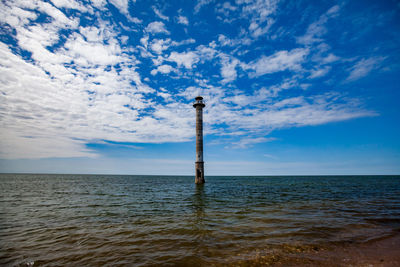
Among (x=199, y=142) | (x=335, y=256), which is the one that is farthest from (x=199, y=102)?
(x=335, y=256)

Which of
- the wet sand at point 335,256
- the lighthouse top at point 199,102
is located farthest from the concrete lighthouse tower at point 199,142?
the wet sand at point 335,256

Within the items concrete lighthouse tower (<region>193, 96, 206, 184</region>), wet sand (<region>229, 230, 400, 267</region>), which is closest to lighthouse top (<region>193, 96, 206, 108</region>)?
concrete lighthouse tower (<region>193, 96, 206, 184</region>)

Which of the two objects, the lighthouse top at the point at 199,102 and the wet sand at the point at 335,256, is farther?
the lighthouse top at the point at 199,102

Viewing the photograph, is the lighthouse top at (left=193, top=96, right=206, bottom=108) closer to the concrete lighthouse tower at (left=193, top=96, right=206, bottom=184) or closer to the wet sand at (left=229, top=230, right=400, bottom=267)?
the concrete lighthouse tower at (left=193, top=96, right=206, bottom=184)

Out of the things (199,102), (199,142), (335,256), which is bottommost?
(335,256)

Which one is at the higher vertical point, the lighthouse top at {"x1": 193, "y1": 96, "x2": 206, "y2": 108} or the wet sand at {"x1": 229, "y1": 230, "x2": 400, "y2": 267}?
the lighthouse top at {"x1": 193, "y1": 96, "x2": 206, "y2": 108}

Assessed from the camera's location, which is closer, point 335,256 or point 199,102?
point 335,256

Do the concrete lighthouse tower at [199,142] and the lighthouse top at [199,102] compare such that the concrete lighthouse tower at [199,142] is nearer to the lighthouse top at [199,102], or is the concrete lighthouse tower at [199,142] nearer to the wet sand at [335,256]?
the lighthouse top at [199,102]

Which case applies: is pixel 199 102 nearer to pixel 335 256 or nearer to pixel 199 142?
pixel 199 142

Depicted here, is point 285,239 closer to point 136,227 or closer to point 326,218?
point 326,218

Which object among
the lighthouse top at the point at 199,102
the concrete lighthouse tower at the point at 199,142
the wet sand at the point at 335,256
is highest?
the lighthouse top at the point at 199,102

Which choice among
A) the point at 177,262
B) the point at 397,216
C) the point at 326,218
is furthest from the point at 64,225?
the point at 397,216

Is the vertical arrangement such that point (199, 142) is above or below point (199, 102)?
below

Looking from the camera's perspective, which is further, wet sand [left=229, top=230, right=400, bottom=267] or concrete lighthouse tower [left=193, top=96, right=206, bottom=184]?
concrete lighthouse tower [left=193, top=96, right=206, bottom=184]
